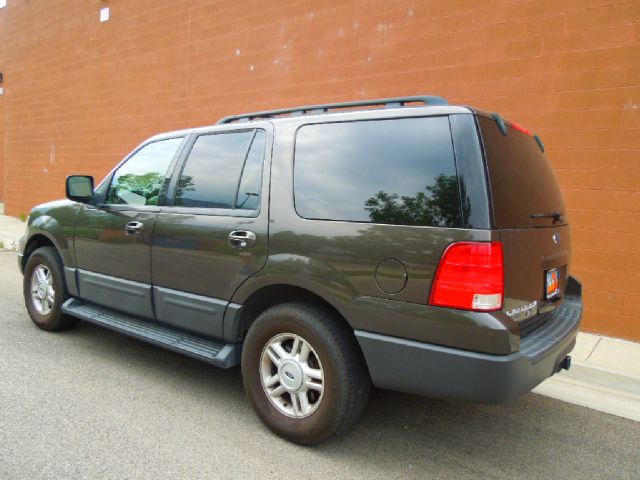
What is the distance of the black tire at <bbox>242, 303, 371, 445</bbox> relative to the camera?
105 inches

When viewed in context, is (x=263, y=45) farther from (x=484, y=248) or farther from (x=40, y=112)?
(x=40, y=112)

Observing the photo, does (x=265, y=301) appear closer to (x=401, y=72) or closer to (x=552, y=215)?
(x=552, y=215)

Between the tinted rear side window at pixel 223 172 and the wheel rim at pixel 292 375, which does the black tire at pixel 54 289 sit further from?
the wheel rim at pixel 292 375

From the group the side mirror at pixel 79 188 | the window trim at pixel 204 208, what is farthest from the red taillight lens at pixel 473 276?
the side mirror at pixel 79 188

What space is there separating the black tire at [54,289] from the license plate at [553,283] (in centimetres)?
395

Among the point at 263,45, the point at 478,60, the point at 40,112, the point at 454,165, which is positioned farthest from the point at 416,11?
the point at 40,112

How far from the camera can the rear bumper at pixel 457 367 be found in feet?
7.61

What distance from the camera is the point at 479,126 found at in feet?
8.13

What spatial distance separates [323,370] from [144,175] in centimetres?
226

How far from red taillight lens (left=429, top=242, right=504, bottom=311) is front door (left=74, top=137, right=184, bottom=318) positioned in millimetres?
2263

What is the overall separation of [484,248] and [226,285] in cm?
164

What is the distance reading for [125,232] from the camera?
384cm

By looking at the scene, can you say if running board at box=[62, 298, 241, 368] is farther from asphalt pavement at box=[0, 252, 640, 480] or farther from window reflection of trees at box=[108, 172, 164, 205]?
window reflection of trees at box=[108, 172, 164, 205]

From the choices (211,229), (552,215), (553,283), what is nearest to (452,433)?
(553,283)
